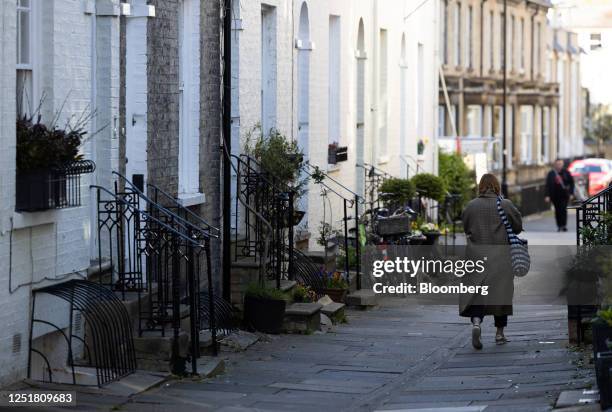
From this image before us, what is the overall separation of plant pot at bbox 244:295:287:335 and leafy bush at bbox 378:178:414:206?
277 inches

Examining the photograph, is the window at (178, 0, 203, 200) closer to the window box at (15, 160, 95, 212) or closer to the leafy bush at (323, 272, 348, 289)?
the leafy bush at (323, 272, 348, 289)

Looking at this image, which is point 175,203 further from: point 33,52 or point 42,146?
point 42,146

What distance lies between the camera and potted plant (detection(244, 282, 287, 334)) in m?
14.7

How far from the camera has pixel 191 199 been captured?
573 inches

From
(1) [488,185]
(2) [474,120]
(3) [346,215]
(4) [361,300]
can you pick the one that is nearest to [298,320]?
(1) [488,185]

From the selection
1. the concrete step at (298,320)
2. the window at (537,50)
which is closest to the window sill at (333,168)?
the concrete step at (298,320)

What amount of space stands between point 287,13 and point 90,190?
24.1ft

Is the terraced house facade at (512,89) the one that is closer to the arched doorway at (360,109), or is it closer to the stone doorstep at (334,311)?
the arched doorway at (360,109)

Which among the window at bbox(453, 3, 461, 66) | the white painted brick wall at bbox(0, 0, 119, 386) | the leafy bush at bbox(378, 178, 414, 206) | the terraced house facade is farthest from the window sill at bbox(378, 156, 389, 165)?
the window at bbox(453, 3, 461, 66)

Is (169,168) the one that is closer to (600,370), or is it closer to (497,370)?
(497,370)

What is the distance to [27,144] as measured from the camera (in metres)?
10.5

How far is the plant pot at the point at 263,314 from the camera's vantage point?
14.7 m

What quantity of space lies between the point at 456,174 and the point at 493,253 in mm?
18123

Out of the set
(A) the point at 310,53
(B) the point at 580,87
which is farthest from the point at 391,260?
(B) the point at 580,87
